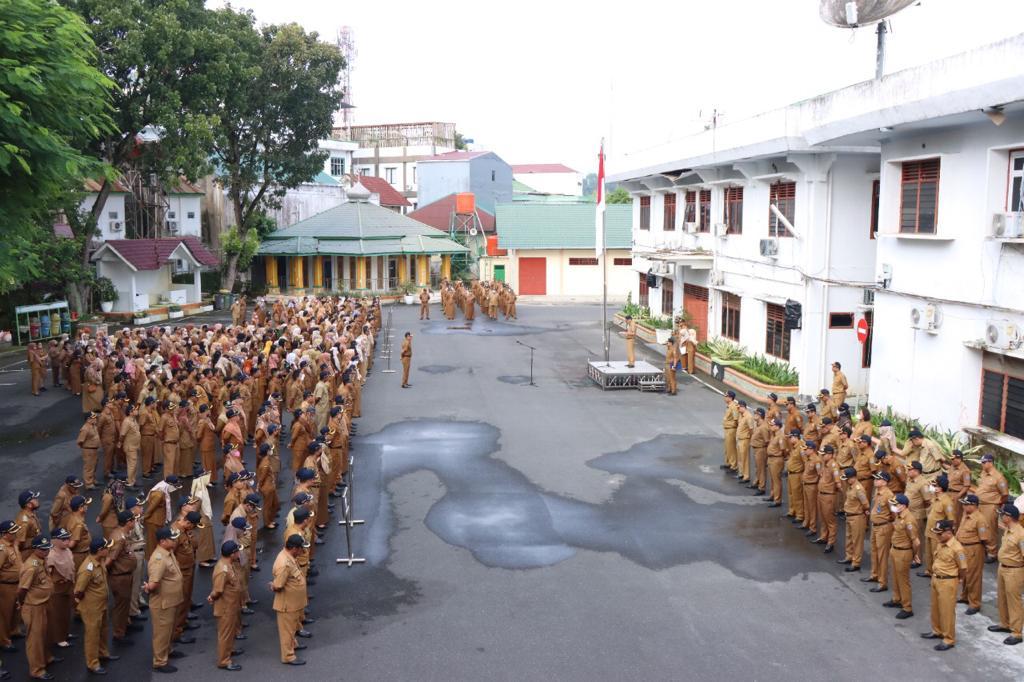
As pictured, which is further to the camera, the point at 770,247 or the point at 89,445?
the point at 770,247

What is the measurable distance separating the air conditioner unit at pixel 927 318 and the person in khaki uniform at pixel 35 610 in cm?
1417

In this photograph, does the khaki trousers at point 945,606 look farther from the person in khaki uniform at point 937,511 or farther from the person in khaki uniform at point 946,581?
the person in khaki uniform at point 937,511

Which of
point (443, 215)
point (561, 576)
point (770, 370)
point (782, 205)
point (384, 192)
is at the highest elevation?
point (384, 192)

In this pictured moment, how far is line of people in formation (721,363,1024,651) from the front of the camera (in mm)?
9781

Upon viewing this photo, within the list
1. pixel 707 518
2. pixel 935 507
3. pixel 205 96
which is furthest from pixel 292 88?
pixel 935 507

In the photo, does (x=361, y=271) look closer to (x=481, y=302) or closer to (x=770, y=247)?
(x=481, y=302)

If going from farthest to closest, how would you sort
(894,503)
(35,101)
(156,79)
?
(156,79), (35,101), (894,503)

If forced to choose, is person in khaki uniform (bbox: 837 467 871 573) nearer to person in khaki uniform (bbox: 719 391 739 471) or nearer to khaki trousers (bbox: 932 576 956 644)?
khaki trousers (bbox: 932 576 956 644)

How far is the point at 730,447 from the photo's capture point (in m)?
16.2

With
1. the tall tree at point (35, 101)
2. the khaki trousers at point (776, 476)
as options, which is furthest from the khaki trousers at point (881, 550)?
the tall tree at point (35, 101)

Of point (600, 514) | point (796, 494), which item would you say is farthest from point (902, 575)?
point (600, 514)

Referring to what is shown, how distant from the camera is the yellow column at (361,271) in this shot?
152 ft

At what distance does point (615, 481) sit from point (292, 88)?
108 feet

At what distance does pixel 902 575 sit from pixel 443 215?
2017 inches
